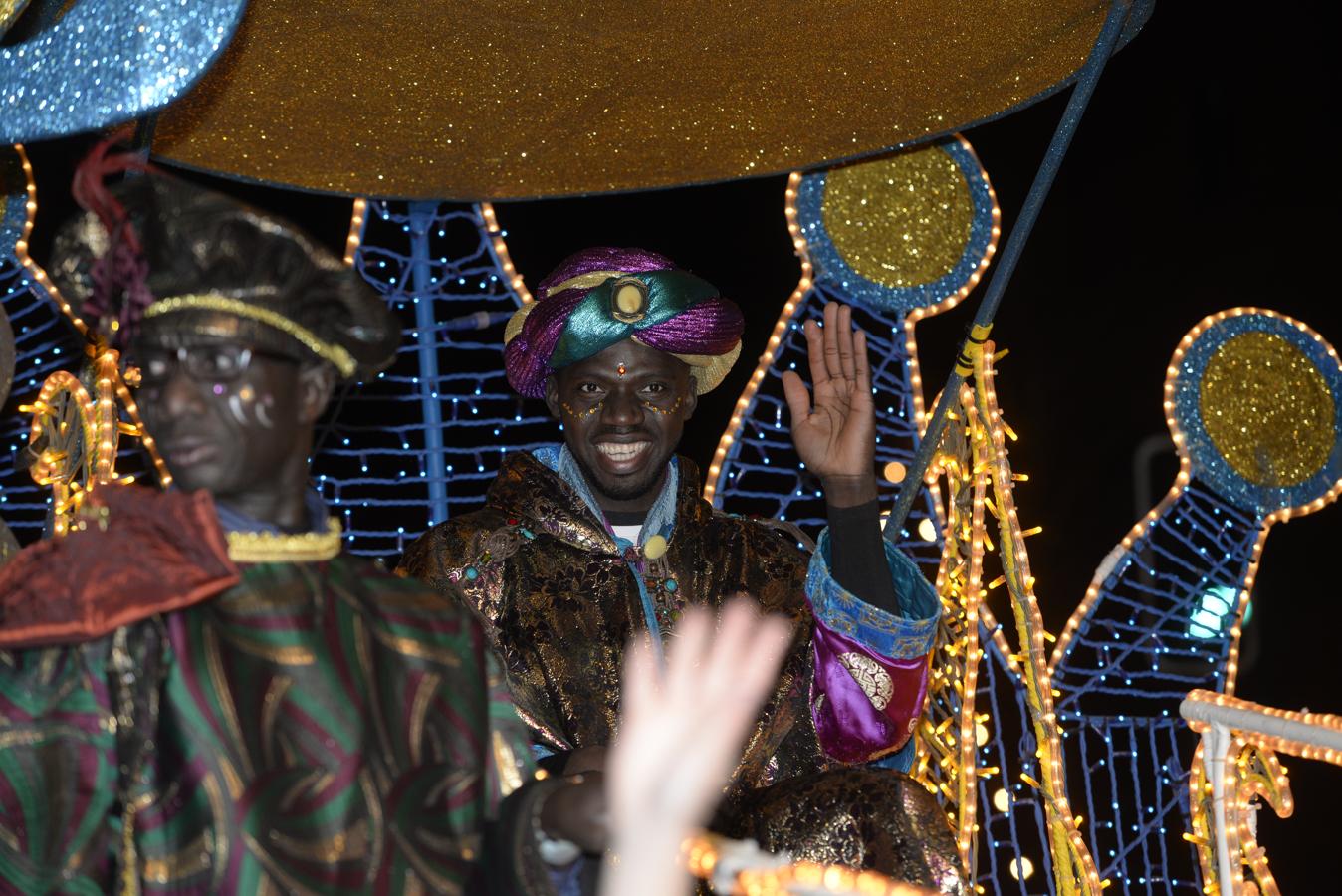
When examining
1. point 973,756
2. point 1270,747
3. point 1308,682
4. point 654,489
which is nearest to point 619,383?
point 654,489

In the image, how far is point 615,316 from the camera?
8.84 ft

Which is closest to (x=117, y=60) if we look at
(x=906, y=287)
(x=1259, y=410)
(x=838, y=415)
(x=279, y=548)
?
(x=279, y=548)

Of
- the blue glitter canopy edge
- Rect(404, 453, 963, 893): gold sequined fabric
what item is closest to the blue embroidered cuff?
Rect(404, 453, 963, 893): gold sequined fabric

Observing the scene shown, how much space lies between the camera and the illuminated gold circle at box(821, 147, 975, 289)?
3.22m

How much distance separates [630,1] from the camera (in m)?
2.82

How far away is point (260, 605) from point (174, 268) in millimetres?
308

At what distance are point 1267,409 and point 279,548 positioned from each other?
2132 millimetres

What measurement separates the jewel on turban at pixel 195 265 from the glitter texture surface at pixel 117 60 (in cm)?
15

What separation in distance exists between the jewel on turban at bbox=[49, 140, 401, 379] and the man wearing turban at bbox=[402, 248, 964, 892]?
0.96 metres

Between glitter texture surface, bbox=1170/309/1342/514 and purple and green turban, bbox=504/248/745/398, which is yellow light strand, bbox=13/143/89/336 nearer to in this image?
purple and green turban, bbox=504/248/745/398

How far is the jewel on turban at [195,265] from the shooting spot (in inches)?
63.2

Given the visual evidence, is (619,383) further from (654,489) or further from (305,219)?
(305,219)

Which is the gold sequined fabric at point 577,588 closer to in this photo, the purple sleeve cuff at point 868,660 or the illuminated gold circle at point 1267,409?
the purple sleeve cuff at point 868,660

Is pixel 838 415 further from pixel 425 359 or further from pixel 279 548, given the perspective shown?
pixel 279 548
